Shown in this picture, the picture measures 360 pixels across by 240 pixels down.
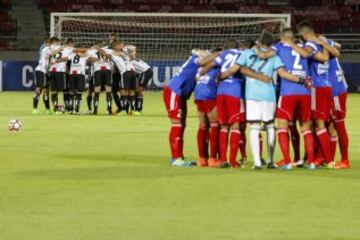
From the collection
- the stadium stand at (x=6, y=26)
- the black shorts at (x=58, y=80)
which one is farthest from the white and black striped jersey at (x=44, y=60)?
the stadium stand at (x=6, y=26)

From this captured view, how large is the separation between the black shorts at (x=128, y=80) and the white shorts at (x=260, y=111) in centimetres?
1201

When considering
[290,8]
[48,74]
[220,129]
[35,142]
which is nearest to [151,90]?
[290,8]

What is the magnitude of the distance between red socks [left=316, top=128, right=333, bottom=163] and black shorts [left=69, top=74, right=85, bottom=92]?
12.6m

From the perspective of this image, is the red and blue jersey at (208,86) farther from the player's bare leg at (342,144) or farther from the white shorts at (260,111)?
the player's bare leg at (342,144)

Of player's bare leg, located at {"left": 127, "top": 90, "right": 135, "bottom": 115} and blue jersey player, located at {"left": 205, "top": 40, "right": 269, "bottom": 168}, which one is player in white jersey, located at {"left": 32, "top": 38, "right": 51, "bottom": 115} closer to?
player's bare leg, located at {"left": 127, "top": 90, "right": 135, "bottom": 115}

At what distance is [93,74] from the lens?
2638 centimetres

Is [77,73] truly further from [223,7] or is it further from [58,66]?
[223,7]

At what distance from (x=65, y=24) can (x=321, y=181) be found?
21.5 m

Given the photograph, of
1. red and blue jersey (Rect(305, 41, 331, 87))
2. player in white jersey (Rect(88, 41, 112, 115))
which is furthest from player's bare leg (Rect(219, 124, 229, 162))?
player in white jersey (Rect(88, 41, 112, 115))

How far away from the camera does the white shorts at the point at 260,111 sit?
14.3 meters

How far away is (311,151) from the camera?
1453 centimetres

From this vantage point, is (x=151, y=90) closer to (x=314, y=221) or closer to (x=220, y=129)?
(x=220, y=129)

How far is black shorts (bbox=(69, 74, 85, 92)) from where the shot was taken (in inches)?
1051

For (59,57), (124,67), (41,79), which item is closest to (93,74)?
(124,67)
